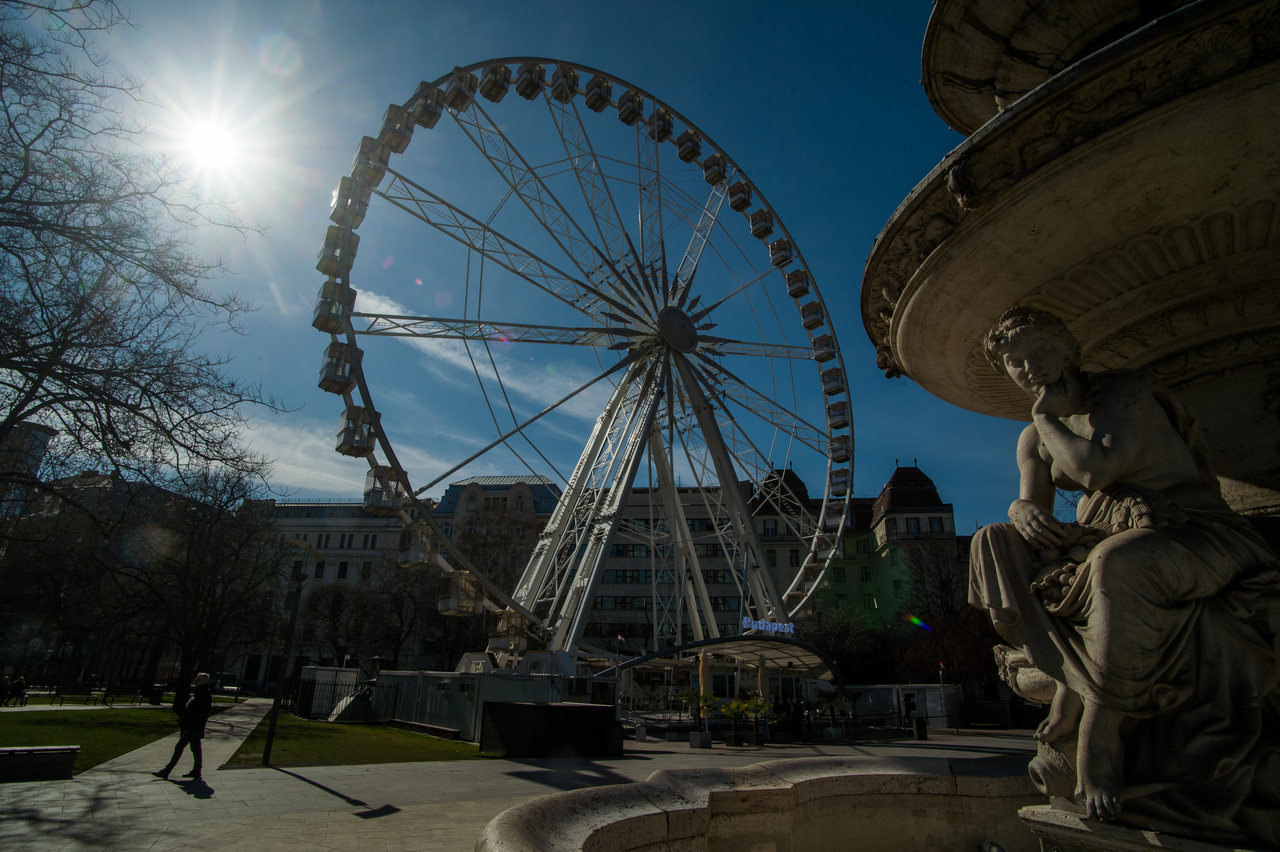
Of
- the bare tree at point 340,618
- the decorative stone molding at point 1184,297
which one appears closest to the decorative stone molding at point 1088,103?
the decorative stone molding at point 1184,297

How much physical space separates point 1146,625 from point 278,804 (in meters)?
7.48

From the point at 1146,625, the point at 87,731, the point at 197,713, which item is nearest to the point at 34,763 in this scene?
the point at 197,713

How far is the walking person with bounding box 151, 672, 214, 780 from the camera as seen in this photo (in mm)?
8938

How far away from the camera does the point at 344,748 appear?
512 inches

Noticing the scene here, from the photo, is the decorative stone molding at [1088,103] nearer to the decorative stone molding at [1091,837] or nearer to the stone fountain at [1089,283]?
the stone fountain at [1089,283]

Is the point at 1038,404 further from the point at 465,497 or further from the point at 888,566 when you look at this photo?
the point at 465,497

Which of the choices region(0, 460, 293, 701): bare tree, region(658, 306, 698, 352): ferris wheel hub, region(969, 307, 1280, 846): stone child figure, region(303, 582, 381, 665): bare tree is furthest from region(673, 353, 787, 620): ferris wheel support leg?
region(303, 582, 381, 665): bare tree

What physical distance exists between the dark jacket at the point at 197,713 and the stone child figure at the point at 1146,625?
9715 millimetres

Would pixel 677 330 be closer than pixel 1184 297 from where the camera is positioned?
No

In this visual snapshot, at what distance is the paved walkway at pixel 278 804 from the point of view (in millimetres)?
5328

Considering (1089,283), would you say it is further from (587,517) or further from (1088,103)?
(587,517)

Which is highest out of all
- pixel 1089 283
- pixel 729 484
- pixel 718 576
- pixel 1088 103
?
pixel 718 576

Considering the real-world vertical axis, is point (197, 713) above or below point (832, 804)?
above

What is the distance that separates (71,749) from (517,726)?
6549mm
